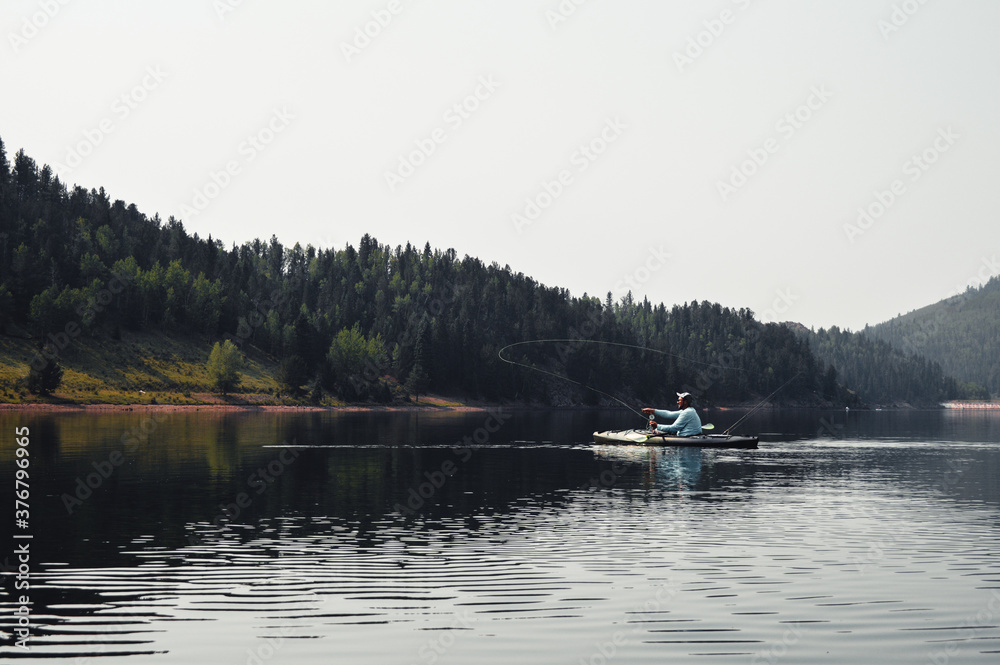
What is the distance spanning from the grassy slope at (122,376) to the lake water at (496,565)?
4275 inches

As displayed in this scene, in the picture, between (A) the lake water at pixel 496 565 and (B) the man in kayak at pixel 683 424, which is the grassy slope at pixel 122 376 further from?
(B) the man in kayak at pixel 683 424

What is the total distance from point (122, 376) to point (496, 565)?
16480cm

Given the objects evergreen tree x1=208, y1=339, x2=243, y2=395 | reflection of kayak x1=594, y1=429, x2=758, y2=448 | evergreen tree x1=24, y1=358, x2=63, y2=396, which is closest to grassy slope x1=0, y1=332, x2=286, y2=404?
evergreen tree x1=24, y1=358, x2=63, y2=396

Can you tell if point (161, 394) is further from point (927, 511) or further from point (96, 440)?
point (927, 511)

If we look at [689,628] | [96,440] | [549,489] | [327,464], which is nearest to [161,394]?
[96,440]

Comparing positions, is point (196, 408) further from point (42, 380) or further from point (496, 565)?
point (496, 565)

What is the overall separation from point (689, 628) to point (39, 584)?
1587 centimetres

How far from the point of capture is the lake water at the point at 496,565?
18469 millimetres

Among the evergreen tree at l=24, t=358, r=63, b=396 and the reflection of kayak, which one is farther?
the evergreen tree at l=24, t=358, r=63, b=396

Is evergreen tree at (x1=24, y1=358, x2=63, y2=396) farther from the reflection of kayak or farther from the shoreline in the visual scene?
the reflection of kayak

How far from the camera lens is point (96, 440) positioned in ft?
244

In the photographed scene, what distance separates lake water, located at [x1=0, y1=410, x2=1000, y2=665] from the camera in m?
18.5

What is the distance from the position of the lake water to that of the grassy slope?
356ft

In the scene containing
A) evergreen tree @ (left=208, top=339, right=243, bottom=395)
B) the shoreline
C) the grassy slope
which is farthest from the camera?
evergreen tree @ (left=208, top=339, right=243, bottom=395)
